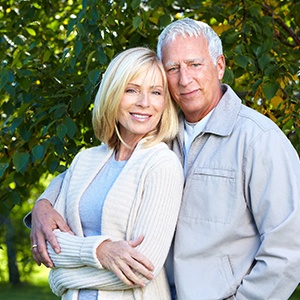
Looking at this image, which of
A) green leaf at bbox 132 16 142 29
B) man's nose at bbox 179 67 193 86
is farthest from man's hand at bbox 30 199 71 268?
green leaf at bbox 132 16 142 29

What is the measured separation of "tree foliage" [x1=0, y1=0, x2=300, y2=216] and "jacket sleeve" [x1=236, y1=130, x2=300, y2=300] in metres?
1.01

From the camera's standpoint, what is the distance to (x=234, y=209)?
2918 mm

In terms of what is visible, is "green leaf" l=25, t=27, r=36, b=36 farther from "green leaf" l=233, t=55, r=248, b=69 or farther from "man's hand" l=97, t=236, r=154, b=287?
"man's hand" l=97, t=236, r=154, b=287

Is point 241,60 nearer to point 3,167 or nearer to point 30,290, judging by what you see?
point 3,167

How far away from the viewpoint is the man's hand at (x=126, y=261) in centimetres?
285

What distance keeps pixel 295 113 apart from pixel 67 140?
4.02ft

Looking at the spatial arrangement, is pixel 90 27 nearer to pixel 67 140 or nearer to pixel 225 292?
pixel 67 140

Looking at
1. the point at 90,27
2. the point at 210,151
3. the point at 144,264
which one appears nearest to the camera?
the point at 144,264

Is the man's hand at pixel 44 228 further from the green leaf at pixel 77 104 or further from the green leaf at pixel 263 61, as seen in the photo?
the green leaf at pixel 263 61

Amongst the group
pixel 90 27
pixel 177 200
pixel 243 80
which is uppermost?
pixel 90 27

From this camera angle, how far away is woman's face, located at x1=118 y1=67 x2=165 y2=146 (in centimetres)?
308

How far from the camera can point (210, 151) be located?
304 centimetres

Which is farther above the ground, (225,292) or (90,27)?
(90,27)

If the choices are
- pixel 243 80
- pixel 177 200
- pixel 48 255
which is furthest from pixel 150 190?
pixel 243 80
